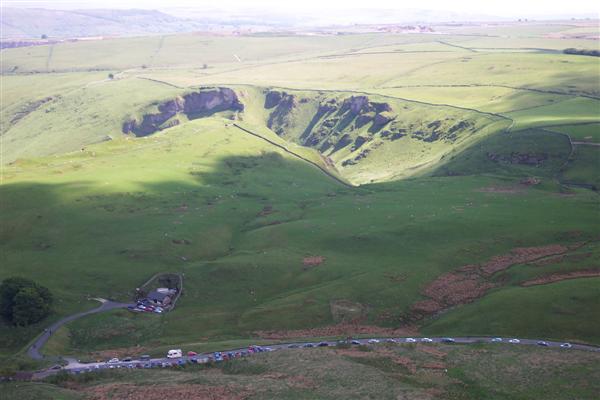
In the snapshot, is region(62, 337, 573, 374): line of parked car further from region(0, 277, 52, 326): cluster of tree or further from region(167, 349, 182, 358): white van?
region(0, 277, 52, 326): cluster of tree

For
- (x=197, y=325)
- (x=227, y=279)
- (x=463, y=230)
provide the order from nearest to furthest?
(x=197, y=325), (x=227, y=279), (x=463, y=230)

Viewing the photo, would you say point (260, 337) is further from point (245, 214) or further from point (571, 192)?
→ point (571, 192)

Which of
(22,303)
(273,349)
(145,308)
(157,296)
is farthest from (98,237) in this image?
(273,349)

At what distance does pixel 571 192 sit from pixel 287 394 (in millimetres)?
158694

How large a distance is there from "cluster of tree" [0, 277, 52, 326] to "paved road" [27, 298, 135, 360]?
432 centimetres

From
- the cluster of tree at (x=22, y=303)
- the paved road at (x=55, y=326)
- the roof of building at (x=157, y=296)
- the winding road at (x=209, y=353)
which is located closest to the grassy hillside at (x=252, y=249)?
the paved road at (x=55, y=326)

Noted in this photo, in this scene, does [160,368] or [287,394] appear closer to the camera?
[287,394]

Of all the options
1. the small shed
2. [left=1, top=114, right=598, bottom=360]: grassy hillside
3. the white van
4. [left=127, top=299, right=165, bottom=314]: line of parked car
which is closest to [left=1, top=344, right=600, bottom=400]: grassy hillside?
Answer: the white van

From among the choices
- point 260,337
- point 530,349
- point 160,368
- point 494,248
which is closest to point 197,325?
point 260,337

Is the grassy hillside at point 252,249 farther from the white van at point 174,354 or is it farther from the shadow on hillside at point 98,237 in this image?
the white van at point 174,354

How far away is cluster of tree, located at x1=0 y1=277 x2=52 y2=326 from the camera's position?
11175cm

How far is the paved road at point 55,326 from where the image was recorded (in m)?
99.2

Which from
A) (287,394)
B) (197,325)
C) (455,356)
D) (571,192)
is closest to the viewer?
(287,394)

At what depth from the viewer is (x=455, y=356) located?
290 ft
